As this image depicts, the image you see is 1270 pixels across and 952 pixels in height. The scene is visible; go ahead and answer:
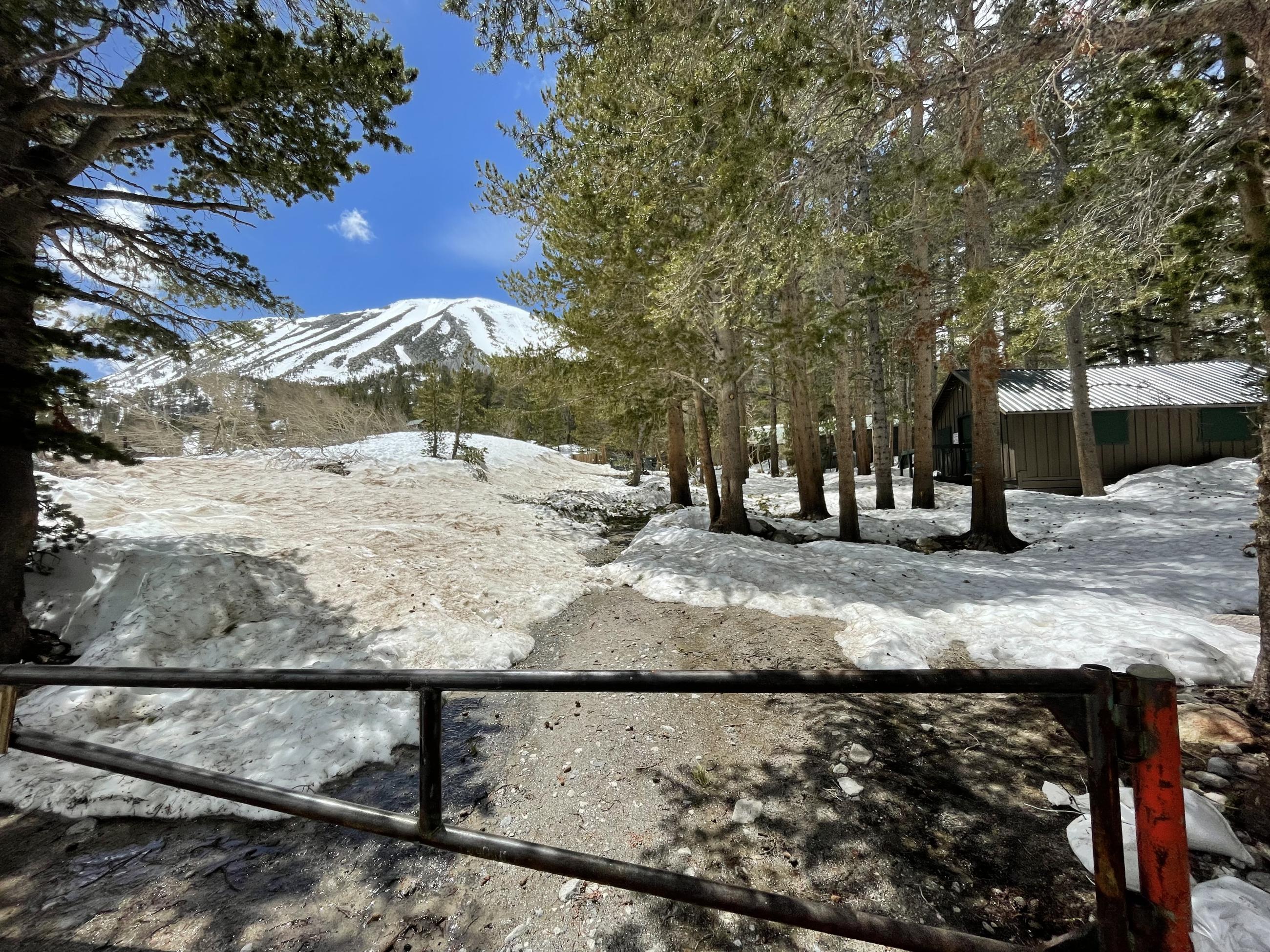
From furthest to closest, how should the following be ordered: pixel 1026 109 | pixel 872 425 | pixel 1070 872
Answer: pixel 872 425 → pixel 1026 109 → pixel 1070 872

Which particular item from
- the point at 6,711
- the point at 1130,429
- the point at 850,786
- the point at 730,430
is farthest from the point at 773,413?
the point at 6,711

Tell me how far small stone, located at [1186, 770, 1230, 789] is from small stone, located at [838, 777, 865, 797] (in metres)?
1.80

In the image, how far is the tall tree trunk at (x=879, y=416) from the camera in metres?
12.5

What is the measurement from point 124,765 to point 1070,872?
4.24 metres

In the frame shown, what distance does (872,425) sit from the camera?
12.8 m

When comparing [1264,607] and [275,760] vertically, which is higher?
[1264,607]

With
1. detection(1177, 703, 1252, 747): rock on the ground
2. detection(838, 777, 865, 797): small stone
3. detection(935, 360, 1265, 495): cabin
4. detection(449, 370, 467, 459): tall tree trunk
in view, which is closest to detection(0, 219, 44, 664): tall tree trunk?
detection(838, 777, 865, 797): small stone

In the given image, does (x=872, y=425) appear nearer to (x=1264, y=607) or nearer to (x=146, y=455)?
(x=1264, y=607)

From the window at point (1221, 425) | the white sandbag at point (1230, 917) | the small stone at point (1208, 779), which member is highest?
the window at point (1221, 425)

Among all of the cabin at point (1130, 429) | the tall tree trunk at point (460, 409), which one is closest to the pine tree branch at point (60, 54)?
the tall tree trunk at point (460, 409)

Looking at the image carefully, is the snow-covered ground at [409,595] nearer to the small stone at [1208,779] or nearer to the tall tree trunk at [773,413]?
the small stone at [1208,779]

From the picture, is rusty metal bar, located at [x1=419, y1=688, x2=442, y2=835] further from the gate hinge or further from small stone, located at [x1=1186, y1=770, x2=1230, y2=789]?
small stone, located at [x1=1186, y1=770, x2=1230, y2=789]

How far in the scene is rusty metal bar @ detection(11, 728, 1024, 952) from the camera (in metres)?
1.19

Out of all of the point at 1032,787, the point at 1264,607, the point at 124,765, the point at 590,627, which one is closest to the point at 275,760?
the point at 124,765
